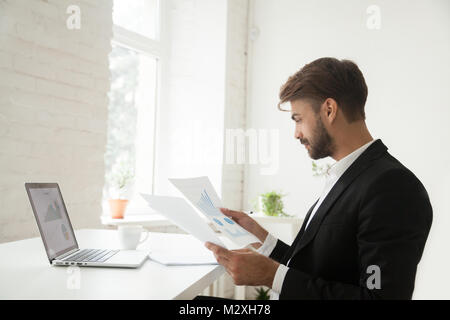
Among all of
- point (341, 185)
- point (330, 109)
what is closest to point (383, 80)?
point (330, 109)

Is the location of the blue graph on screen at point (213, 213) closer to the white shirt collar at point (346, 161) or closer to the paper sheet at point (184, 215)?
the paper sheet at point (184, 215)

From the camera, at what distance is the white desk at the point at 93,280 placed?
0.85m

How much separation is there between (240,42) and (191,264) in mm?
2727

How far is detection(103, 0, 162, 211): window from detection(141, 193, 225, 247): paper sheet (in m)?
1.76

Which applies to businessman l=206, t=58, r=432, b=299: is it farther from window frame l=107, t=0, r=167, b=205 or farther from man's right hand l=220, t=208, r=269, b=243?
window frame l=107, t=0, r=167, b=205

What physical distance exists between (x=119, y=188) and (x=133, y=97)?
2.54 feet

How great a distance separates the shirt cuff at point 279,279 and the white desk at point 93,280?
0.58ft

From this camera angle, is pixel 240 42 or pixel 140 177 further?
pixel 240 42

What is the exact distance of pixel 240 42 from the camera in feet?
11.7

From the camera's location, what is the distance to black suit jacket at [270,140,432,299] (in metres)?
0.92

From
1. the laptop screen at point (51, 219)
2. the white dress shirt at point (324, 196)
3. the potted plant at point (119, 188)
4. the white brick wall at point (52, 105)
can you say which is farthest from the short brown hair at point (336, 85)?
the potted plant at point (119, 188)

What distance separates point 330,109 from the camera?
1265 mm
